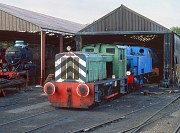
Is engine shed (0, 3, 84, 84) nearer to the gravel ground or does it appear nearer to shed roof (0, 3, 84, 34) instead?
shed roof (0, 3, 84, 34)

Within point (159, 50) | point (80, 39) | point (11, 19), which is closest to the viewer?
point (11, 19)

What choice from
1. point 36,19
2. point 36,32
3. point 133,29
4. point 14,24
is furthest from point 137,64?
point 36,19

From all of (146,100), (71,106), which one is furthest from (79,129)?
(146,100)

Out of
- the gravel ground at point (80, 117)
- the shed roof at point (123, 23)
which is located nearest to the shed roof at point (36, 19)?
the shed roof at point (123, 23)

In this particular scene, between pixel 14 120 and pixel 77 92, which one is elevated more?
pixel 77 92

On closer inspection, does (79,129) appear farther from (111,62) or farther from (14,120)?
(111,62)

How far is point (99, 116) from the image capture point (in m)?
10.1

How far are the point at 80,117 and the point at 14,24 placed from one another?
1242cm

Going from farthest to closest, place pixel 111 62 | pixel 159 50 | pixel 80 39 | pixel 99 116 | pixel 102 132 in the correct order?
1. pixel 159 50
2. pixel 80 39
3. pixel 111 62
4. pixel 99 116
5. pixel 102 132

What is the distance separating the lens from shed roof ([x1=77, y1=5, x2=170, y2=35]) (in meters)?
20.8

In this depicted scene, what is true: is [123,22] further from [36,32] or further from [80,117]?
[80,117]

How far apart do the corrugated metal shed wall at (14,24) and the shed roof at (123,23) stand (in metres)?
3.98

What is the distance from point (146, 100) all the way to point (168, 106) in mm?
1780

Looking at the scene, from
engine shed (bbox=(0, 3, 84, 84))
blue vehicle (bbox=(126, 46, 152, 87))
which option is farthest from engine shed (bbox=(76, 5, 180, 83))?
engine shed (bbox=(0, 3, 84, 84))
